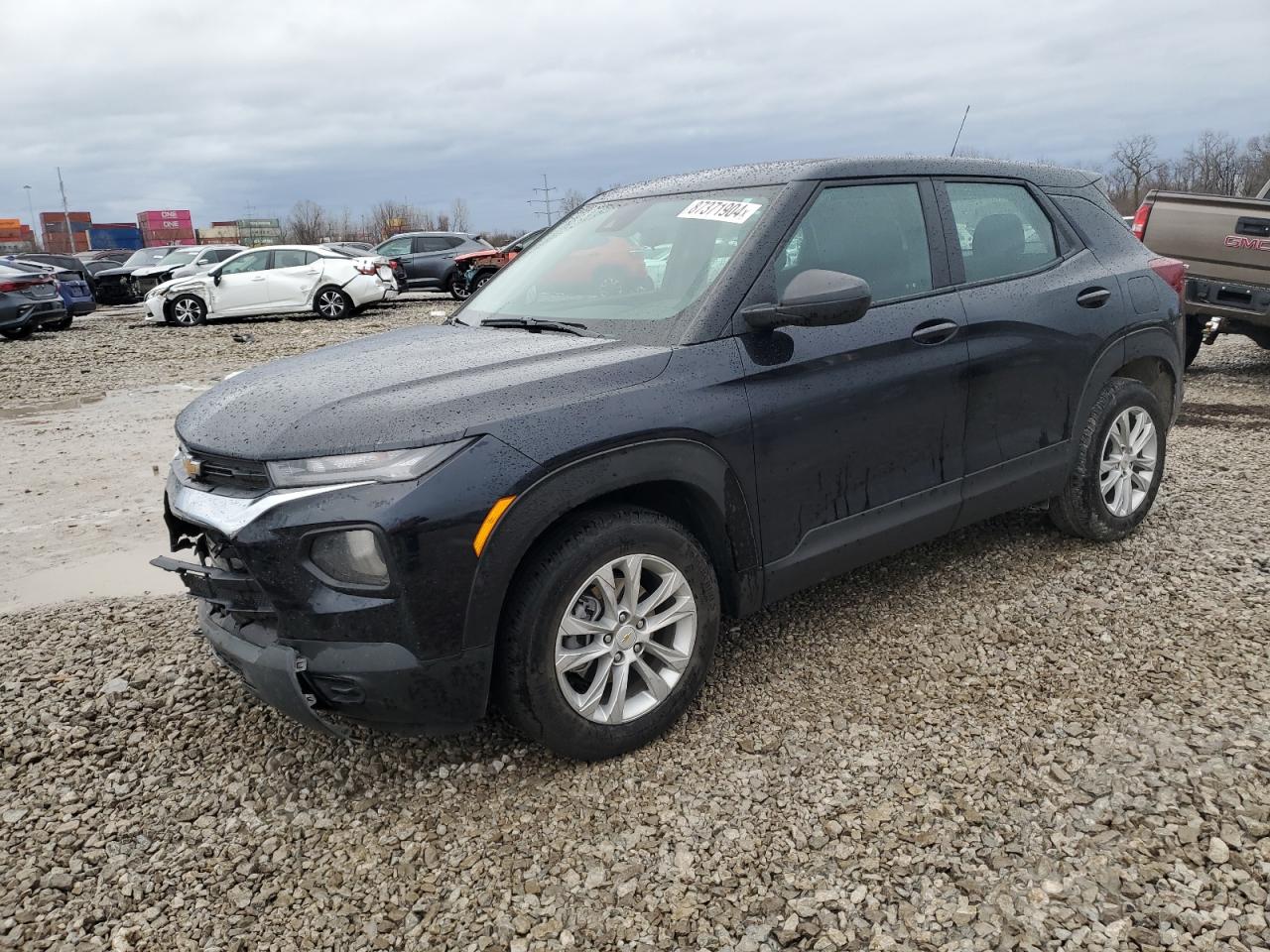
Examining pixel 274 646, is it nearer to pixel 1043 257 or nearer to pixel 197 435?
pixel 197 435

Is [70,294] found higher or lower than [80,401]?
higher

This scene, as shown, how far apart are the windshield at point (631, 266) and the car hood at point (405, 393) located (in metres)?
0.20

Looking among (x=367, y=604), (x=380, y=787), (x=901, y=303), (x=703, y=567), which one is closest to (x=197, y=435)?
(x=367, y=604)

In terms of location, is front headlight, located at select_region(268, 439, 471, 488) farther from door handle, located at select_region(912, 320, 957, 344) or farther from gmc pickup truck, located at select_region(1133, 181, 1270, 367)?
gmc pickup truck, located at select_region(1133, 181, 1270, 367)

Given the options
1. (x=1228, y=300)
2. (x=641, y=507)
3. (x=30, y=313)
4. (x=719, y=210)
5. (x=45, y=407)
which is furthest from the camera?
(x=30, y=313)

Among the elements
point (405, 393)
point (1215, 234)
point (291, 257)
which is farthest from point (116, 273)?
point (405, 393)

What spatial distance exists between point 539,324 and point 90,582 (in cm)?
292

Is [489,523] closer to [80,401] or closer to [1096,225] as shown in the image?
[1096,225]

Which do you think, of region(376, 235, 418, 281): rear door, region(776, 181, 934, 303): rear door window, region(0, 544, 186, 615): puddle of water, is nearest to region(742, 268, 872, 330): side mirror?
region(776, 181, 934, 303): rear door window

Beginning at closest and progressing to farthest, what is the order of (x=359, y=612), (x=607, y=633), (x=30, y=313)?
(x=359, y=612), (x=607, y=633), (x=30, y=313)

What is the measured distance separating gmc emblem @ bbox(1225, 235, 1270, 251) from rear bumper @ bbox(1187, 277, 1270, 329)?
30 centimetres

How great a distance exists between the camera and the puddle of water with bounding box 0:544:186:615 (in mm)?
4535

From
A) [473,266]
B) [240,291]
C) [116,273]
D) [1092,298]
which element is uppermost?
[116,273]

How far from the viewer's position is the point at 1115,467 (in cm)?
439
